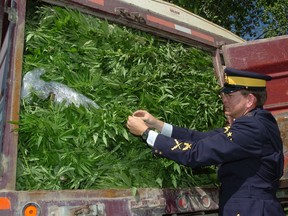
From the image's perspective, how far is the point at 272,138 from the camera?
110 inches

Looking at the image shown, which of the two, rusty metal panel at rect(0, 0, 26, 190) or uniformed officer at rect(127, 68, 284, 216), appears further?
uniformed officer at rect(127, 68, 284, 216)

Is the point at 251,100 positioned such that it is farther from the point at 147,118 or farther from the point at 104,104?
the point at 104,104

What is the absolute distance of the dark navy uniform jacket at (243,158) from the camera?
2.59m

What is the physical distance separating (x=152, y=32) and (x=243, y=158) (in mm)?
1344

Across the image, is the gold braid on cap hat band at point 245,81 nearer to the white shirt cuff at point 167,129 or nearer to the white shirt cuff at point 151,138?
the white shirt cuff at point 167,129

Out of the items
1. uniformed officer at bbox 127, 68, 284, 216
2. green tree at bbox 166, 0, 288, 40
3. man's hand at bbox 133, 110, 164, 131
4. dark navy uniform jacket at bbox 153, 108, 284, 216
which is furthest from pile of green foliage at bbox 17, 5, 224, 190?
green tree at bbox 166, 0, 288, 40

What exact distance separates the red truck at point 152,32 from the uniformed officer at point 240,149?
0.93 ft

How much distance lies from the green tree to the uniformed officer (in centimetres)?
830

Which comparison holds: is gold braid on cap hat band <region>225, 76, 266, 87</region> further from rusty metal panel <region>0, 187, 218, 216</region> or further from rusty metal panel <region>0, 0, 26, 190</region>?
rusty metal panel <region>0, 0, 26, 190</region>

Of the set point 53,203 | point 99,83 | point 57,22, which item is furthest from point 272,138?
point 57,22

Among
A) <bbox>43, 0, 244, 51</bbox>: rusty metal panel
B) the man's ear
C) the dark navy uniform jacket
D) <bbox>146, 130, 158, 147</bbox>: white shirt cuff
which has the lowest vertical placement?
the dark navy uniform jacket

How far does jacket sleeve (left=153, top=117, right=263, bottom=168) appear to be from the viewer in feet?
8.45

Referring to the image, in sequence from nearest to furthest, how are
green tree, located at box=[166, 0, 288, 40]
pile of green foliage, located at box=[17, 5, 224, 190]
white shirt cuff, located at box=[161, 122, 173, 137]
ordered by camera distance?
pile of green foliage, located at box=[17, 5, 224, 190] < white shirt cuff, located at box=[161, 122, 173, 137] < green tree, located at box=[166, 0, 288, 40]

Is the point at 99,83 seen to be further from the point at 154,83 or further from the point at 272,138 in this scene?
the point at 272,138
